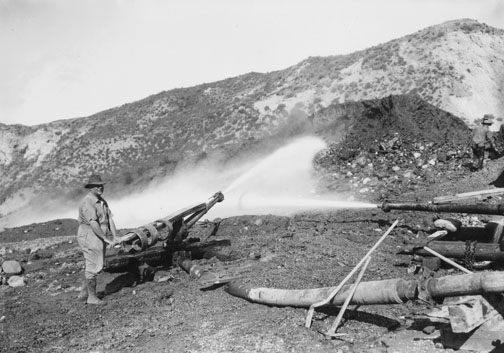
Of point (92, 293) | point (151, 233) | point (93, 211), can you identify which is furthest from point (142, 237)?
point (92, 293)

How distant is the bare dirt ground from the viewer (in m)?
5.16

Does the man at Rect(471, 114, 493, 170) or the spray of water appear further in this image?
the spray of water

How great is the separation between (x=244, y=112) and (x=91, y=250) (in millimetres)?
31913

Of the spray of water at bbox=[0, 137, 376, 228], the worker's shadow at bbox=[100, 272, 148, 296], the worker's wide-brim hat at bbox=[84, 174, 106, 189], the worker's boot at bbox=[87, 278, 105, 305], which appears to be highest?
the worker's wide-brim hat at bbox=[84, 174, 106, 189]

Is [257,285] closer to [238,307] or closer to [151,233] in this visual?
[238,307]

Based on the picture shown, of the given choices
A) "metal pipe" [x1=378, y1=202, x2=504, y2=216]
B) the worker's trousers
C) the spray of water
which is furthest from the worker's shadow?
the spray of water

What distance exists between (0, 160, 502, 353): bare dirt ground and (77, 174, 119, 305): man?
0.42m

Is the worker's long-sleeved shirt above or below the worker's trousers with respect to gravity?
above

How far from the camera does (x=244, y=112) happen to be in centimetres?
3859

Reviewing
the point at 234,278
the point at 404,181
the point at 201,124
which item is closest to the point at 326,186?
the point at 404,181

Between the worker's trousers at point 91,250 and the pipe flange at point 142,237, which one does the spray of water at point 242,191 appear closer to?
the pipe flange at point 142,237

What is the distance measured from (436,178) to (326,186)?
3.91m

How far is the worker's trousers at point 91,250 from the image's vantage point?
290 inches

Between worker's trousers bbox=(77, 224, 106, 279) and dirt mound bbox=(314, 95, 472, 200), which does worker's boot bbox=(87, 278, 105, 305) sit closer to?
worker's trousers bbox=(77, 224, 106, 279)
